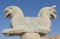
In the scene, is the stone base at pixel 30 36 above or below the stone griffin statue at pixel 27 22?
below

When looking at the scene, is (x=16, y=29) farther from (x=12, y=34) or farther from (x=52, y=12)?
(x=52, y=12)

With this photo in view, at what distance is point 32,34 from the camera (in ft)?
18.8

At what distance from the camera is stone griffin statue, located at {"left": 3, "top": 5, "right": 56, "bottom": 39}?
5.69m

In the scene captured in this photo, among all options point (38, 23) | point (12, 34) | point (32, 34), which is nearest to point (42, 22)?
point (38, 23)

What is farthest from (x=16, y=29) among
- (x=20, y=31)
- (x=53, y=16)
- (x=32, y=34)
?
(x=53, y=16)

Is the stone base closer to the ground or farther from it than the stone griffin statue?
closer to the ground

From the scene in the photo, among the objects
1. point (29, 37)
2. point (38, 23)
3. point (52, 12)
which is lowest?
point (29, 37)

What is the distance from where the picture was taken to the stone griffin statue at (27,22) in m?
5.69

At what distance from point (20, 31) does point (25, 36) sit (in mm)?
211

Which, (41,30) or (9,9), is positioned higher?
(9,9)

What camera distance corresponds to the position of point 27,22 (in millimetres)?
5762

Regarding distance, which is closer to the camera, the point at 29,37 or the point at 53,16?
the point at 29,37

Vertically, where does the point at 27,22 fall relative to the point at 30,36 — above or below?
above

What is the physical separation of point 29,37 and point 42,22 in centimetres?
62
